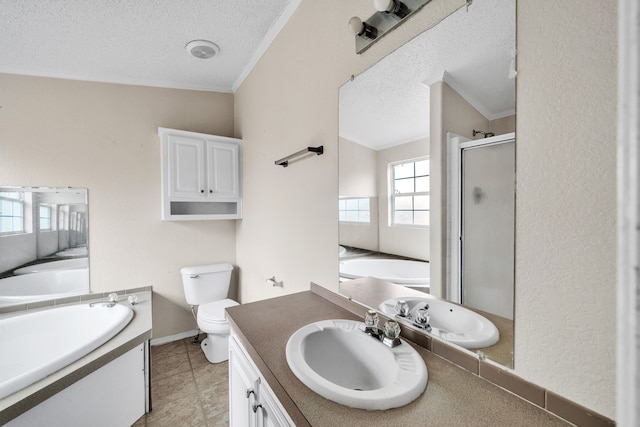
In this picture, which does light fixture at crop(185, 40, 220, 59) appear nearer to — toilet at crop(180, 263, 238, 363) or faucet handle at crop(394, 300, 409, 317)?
toilet at crop(180, 263, 238, 363)

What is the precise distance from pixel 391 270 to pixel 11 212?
9.78ft

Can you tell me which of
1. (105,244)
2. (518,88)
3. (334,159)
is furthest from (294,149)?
(105,244)

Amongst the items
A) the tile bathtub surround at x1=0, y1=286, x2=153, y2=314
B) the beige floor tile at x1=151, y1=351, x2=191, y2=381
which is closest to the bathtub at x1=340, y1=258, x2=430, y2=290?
the beige floor tile at x1=151, y1=351, x2=191, y2=381

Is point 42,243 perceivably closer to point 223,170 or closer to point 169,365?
point 169,365

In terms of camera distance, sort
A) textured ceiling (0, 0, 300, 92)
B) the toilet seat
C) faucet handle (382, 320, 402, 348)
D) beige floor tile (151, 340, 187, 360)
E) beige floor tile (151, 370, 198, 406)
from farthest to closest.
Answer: beige floor tile (151, 340, 187, 360) → the toilet seat → beige floor tile (151, 370, 198, 406) → textured ceiling (0, 0, 300, 92) → faucet handle (382, 320, 402, 348)

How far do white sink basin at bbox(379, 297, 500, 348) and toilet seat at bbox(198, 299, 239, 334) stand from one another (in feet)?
5.77

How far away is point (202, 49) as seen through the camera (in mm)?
2186

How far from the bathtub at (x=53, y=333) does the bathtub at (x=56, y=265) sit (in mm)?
453

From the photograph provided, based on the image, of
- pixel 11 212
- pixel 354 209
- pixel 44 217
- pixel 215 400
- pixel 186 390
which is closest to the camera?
pixel 354 209

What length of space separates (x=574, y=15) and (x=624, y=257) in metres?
0.74

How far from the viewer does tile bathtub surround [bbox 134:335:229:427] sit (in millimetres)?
1830

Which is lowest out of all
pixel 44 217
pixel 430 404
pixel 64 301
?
pixel 64 301

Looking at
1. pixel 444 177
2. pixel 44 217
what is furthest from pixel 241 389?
pixel 44 217

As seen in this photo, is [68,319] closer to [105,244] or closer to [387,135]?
[105,244]
